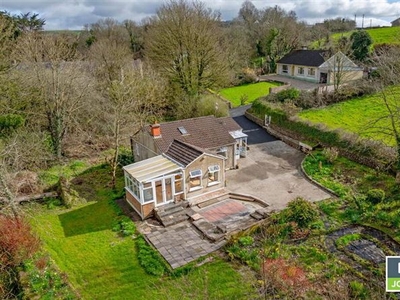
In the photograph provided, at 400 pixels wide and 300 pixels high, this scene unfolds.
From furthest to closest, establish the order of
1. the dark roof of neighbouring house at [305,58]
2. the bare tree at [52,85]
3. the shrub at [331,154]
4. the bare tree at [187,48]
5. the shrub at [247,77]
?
the shrub at [247,77] → the dark roof of neighbouring house at [305,58] → the bare tree at [187,48] → the bare tree at [52,85] → the shrub at [331,154]

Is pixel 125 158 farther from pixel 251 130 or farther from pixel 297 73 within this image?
pixel 297 73

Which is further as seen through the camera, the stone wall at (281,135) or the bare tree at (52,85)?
the stone wall at (281,135)

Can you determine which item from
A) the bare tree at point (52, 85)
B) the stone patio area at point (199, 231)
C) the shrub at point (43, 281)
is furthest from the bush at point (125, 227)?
the bare tree at point (52, 85)

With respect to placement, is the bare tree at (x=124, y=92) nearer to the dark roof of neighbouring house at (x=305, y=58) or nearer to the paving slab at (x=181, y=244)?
the paving slab at (x=181, y=244)

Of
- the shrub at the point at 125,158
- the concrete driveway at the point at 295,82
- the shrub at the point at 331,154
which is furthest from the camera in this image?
the concrete driveway at the point at 295,82

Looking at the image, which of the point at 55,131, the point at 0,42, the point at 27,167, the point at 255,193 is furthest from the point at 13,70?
the point at 255,193

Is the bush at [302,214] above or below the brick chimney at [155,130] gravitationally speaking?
below

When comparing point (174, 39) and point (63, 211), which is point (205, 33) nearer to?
point (174, 39)
